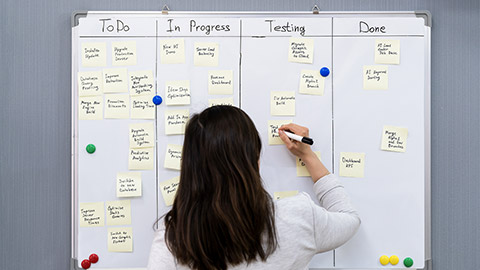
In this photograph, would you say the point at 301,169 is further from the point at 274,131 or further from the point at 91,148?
the point at 91,148

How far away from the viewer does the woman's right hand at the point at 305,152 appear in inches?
48.8

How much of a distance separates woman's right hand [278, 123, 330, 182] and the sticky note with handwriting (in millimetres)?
597

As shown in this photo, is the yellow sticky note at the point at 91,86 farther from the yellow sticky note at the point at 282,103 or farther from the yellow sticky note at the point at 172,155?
the yellow sticky note at the point at 282,103

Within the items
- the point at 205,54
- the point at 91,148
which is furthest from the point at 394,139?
the point at 91,148

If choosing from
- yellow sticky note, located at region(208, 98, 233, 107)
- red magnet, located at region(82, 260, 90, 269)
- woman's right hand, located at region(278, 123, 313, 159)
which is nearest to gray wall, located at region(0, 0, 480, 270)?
red magnet, located at region(82, 260, 90, 269)

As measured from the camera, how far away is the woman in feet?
2.87

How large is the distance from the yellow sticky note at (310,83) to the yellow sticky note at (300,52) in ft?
0.14

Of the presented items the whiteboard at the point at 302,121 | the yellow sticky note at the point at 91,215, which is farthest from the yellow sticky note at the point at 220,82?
the yellow sticky note at the point at 91,215

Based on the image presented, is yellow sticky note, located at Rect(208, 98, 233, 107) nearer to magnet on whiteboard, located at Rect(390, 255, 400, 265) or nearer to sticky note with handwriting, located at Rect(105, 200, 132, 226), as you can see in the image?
sticky note with handwriting, located at Rect(105, 200, 132, 226)

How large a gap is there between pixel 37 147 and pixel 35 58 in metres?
0.33

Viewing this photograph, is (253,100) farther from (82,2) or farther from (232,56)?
(82,2)

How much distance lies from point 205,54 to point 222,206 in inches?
24.8

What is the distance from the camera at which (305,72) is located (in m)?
1.31

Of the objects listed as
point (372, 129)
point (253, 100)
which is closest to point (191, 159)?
point (253, 100)
